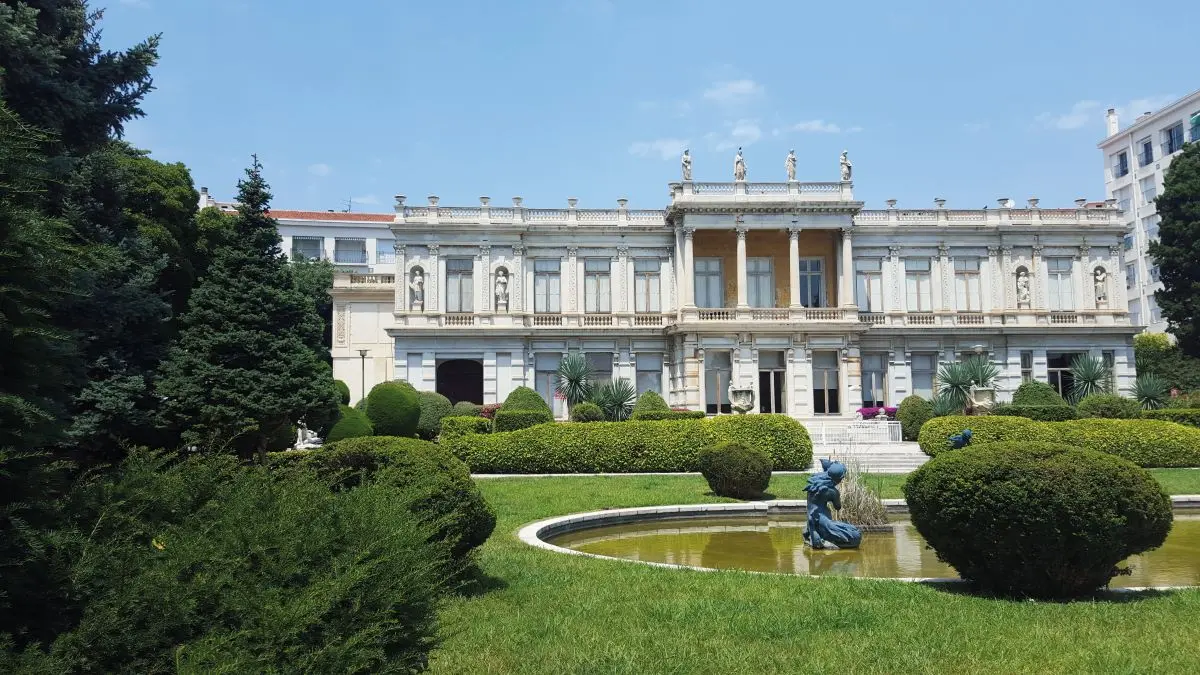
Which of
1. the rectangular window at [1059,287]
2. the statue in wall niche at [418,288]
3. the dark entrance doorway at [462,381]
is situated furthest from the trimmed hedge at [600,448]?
the rectangular window at [1059,287]

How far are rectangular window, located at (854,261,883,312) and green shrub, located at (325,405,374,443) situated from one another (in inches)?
1006

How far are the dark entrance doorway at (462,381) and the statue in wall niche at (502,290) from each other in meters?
3.38

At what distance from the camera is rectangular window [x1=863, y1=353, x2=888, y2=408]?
1689 inches

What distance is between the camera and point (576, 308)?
142 feet

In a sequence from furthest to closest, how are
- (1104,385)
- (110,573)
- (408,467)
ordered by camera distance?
(1104,385)
(408,467)
(110,573)

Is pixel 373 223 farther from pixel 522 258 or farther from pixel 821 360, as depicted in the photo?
pixel 821 360

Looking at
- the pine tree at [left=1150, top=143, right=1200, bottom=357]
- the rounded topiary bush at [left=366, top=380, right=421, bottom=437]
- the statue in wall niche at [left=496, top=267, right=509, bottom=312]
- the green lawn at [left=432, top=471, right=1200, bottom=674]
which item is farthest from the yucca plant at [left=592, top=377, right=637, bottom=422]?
the pine tree at [left=1150, top=143, right=1200, bottom=357]

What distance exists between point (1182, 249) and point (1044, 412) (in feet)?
86.5

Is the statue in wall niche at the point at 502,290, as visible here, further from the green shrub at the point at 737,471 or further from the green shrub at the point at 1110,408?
the green shrub at the point at 1110,408

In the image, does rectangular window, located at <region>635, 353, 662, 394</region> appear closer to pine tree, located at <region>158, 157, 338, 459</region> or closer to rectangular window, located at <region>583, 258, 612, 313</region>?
rectangular window, located at <region>583, 258, 612, 313</region>

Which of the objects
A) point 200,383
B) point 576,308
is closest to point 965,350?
point 576,308

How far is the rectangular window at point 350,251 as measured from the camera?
219 ft

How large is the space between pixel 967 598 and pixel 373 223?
6289 cm

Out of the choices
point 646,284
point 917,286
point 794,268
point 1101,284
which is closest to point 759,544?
point 794,268
